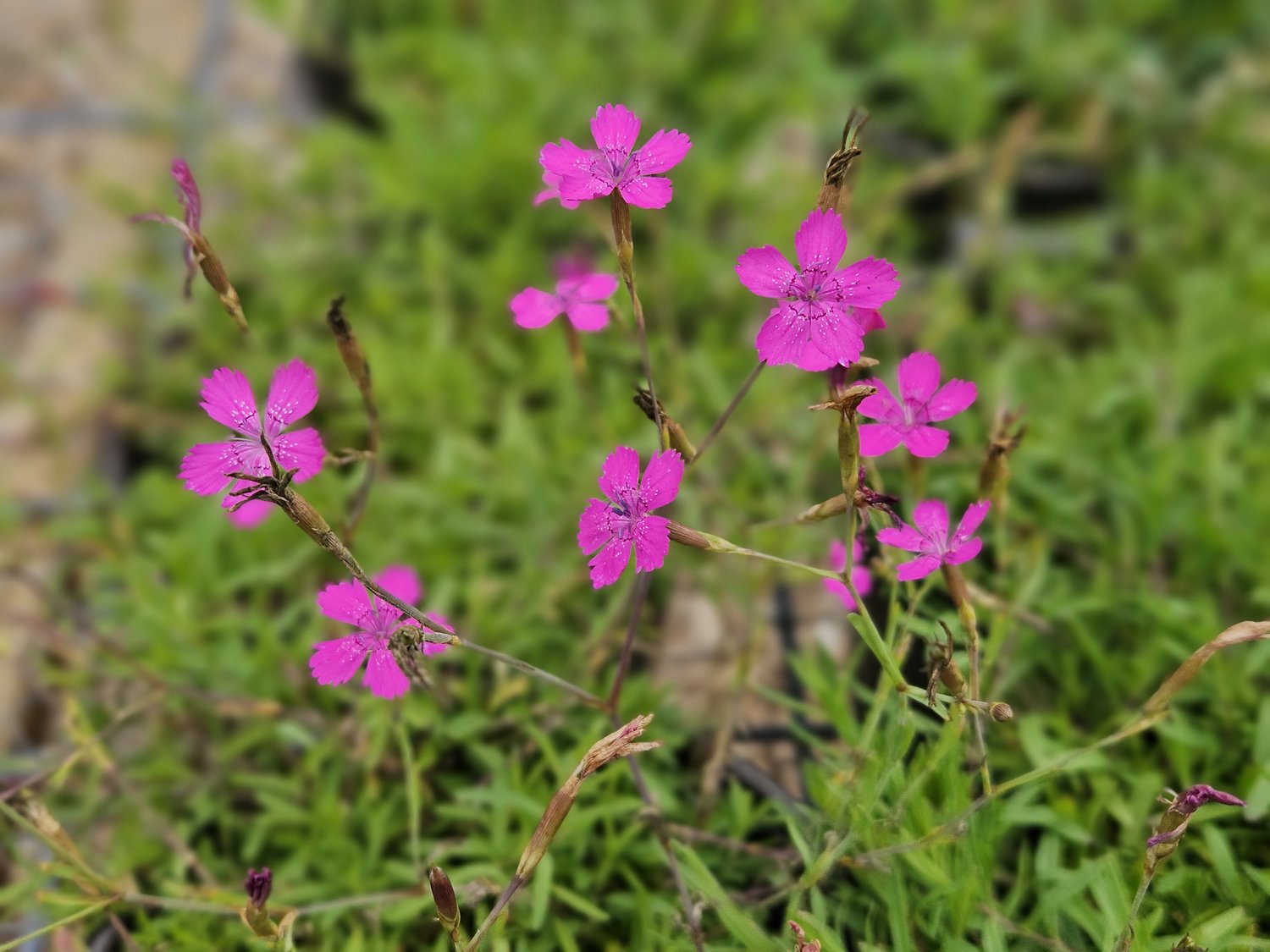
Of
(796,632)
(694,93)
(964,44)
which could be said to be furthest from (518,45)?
(796,632)

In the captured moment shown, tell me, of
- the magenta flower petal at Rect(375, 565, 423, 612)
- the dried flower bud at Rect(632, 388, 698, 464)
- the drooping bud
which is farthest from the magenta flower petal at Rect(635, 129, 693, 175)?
the drooping bud

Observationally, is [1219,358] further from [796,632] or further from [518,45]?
[518,45]

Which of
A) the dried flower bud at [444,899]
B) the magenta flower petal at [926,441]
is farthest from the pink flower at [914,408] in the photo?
the dried flower bud at [444,899]

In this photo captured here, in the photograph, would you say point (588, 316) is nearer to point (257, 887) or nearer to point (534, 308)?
point (534, 308)

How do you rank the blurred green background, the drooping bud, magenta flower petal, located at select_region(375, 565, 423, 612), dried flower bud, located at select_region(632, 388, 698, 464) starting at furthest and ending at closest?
magenta flower petal, located at select_region(375, 565, 423, 612)
the blurred green background
dried flower bud, located at select_region(632, 388, 698, 464)
the drooping bud

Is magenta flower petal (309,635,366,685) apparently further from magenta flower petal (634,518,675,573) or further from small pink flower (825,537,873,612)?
small pink flower (825,537,873,612)

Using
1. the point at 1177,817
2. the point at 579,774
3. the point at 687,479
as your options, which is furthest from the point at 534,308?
the point at 1177,817
